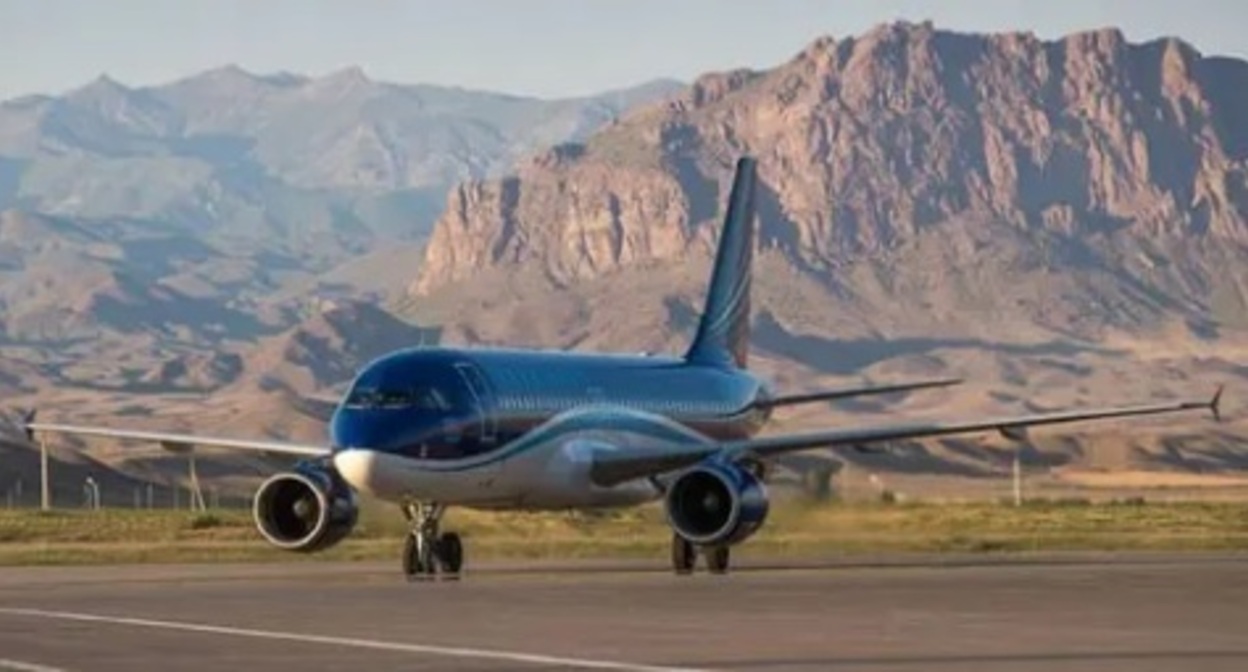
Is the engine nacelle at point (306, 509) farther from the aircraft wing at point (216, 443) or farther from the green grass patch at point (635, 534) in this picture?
the green grass patch at point (635, 534)

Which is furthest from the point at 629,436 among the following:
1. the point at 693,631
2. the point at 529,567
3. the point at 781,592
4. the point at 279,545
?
the point at 693,631

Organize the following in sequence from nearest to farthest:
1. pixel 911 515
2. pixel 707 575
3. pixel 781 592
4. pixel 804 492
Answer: pixel 781 592 → pixel 707 575 → pixel 804 492 → pixel 911 515

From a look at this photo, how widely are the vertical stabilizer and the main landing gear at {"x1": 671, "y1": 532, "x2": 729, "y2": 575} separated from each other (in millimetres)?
14172

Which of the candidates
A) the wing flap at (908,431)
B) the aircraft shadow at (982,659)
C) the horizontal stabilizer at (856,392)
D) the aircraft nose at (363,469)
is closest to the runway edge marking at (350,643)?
the aircraft shadow at (982,659)

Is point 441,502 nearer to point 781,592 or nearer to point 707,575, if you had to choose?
point 707,575

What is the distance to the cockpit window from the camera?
2162 inches

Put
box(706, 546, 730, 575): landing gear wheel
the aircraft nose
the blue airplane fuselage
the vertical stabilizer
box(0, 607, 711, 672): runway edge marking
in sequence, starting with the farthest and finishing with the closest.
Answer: the vertical stabilizer, box(706, 546, 730, 575): landing gear wheel, the blue airplane fuselage, the aircraft nose, box(0, 607, 711, 672): runway edge marking

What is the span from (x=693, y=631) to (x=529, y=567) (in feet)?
78.4

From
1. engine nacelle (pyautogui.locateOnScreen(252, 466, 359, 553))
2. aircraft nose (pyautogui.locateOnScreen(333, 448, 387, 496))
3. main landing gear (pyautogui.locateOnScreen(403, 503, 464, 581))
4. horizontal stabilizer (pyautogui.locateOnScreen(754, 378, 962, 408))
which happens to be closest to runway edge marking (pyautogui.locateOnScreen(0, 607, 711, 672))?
aircraft nose (pyautogui.locateOnScreen(333, 448, 387, 496))

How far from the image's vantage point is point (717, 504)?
55969mm

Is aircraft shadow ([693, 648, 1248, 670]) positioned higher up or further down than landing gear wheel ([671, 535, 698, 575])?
further down

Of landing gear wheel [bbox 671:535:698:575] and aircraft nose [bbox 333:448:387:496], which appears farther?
landing gear wheel [bbox 671:535:698:575]

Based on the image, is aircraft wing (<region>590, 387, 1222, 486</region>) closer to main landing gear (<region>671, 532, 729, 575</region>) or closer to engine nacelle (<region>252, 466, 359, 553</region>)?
main landing gear (<region>671, 532, 729, 575</region>)

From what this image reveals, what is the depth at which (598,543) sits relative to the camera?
73188 mm
